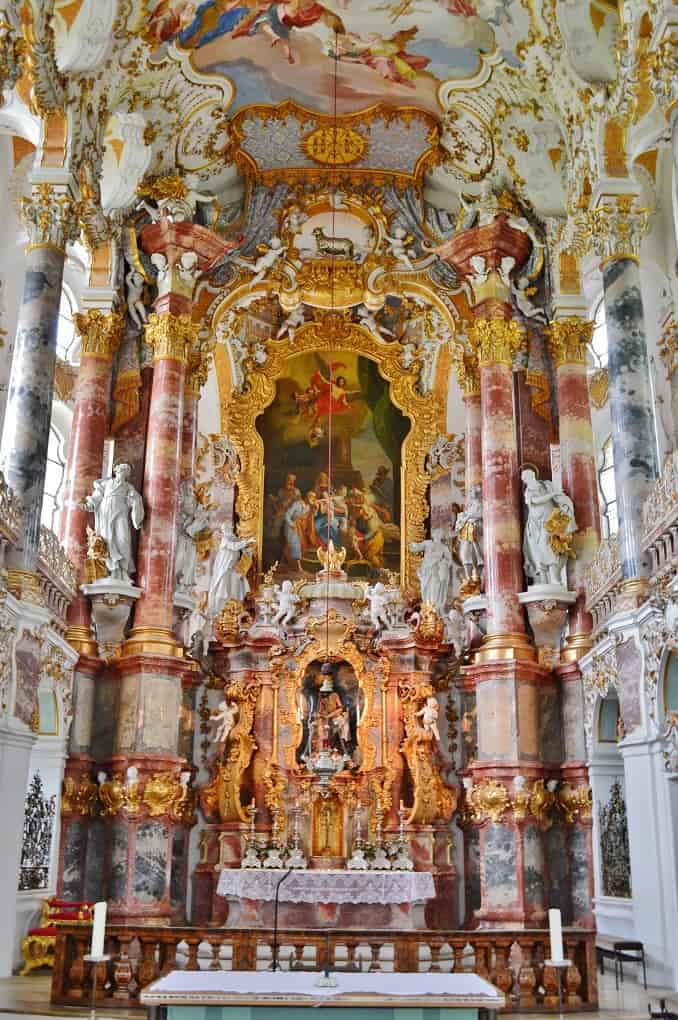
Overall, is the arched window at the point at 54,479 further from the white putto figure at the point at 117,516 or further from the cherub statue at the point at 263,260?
the cherub statue at the point at 263,260

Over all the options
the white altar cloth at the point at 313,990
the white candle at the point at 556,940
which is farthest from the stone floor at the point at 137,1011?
the white altar cloth at the point at 313,990

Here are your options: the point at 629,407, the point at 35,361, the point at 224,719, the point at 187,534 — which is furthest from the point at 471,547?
the point at 35,361

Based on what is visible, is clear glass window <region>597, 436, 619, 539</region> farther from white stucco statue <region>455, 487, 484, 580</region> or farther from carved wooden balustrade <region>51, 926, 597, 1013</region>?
carved wooden balustrade <region>51, 926, 597, 1013</region>

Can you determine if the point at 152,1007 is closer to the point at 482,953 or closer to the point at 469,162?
the point at 482,953

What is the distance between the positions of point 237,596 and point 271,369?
15.2ft

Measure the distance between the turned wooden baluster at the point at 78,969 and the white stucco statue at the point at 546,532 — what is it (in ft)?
30.9

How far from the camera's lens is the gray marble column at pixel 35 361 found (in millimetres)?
13695

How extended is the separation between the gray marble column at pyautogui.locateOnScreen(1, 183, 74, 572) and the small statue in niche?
7.76 meters

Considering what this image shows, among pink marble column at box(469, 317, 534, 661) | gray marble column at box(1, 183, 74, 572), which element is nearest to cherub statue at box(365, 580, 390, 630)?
pink marble column at box(469, 317, 534, 661)

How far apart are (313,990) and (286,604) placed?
1376 centimetres

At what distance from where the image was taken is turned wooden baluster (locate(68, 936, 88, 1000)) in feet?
35.5

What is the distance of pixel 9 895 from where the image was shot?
12.6m

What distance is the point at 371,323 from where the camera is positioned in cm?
2236

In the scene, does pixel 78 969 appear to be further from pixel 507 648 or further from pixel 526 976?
pixel 507 648
